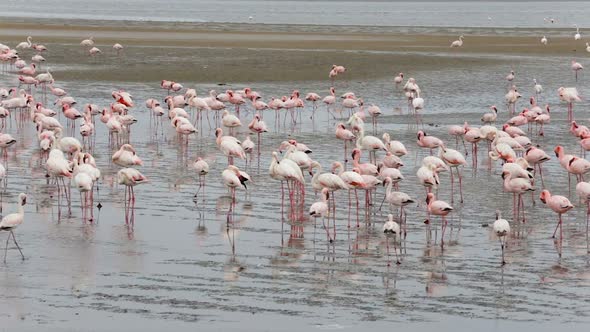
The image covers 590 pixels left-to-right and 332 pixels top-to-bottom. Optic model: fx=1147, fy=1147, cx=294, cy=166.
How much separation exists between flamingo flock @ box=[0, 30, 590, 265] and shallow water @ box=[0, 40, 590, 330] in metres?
0.21

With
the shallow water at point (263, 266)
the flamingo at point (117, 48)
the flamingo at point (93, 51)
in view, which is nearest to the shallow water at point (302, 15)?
the flamingo at point (117, 48)

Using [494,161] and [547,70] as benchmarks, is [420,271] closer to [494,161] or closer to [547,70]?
[494,161]

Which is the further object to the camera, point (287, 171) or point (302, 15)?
point (302, 15)

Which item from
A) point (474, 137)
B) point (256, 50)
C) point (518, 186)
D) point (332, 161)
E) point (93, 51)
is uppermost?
point (256, 50)

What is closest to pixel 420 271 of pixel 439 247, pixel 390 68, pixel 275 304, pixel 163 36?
pixel 439 247

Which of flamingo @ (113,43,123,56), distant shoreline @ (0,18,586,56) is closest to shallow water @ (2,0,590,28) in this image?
distant shoreline @ (0,18,586,56)

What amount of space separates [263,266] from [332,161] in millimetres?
7796

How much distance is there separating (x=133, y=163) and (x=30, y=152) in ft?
14.7

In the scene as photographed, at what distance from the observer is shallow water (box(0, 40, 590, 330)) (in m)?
11.6

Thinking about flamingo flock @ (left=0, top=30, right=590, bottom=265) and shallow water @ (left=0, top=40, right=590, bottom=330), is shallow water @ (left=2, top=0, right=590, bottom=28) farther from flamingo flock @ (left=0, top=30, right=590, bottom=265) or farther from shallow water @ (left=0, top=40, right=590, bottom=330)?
shallow water @ (left=0, top=40, right=590, bottom=330)

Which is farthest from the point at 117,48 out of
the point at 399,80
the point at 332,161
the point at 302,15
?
the point at 302,15

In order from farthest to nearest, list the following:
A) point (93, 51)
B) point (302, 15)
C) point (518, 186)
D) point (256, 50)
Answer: point (302, 15) < point (256, 50) < point (93, 51) < point (518, 186)

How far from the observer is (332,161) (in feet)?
69.5

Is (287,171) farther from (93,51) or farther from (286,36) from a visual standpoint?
(286,36)
